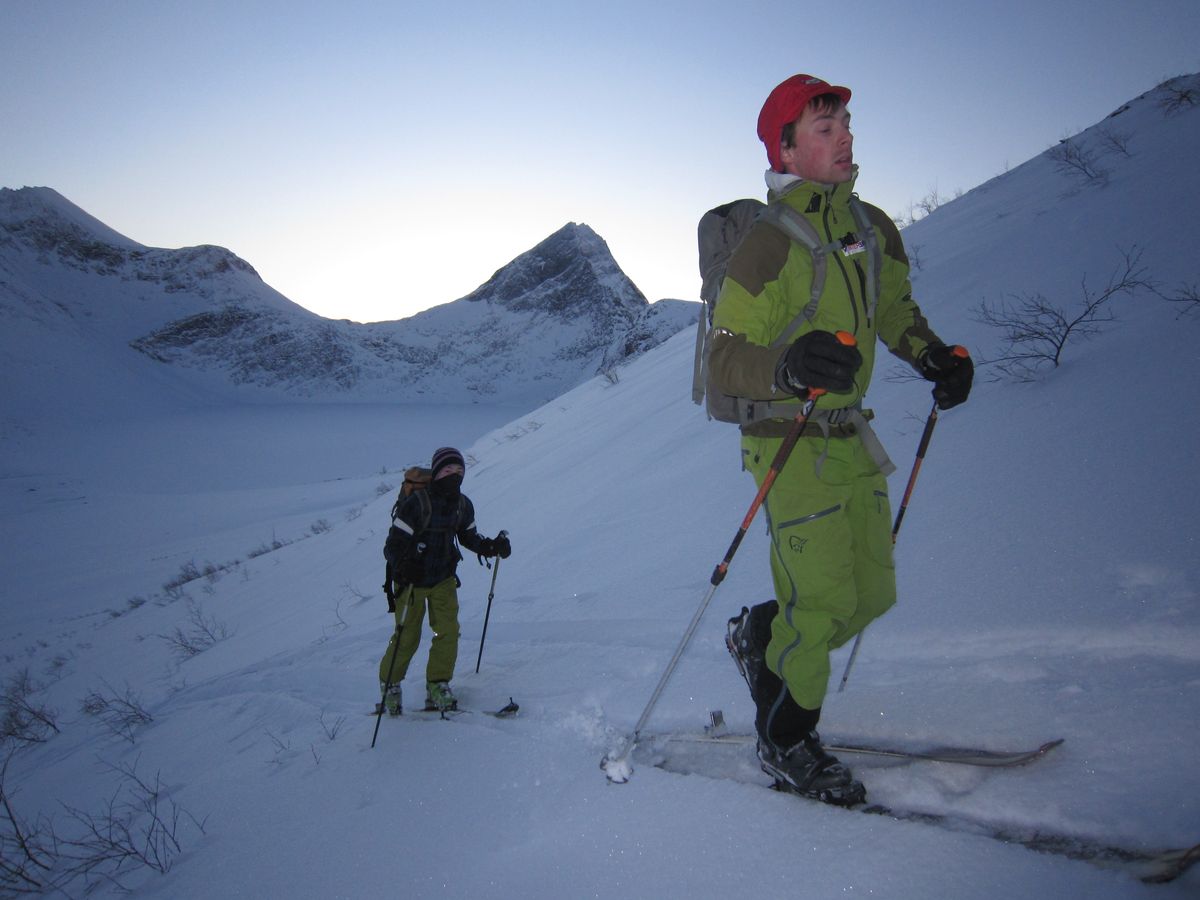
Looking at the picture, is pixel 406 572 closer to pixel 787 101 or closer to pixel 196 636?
pixel 787 101

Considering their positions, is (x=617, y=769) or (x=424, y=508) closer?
(x=617, y=769)

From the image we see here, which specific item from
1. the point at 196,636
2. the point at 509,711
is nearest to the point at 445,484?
the point at 509,711

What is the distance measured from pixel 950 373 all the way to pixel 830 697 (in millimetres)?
1297

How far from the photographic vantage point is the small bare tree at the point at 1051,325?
368 centimetres

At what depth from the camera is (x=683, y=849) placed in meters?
1.65

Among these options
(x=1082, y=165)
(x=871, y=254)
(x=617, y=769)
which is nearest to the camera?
(x=871, y=254)

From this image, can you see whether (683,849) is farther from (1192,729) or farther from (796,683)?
(1192,729)

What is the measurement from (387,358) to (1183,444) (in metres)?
60.8

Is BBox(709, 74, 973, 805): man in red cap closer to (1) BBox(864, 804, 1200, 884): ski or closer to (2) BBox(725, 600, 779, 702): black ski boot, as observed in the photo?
(2) BBox(725, 600, 779, 702): black ski boot

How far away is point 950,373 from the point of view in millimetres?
1974

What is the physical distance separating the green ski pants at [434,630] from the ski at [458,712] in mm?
186

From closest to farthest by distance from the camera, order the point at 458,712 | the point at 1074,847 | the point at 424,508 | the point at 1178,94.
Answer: the point at 1074,847
the point at 458,712
the point at 424,508
the point at 1178,94

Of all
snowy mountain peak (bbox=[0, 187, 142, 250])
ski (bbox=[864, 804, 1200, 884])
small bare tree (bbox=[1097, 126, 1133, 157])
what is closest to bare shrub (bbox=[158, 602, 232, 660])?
ski (bbox=[864, 804, 1200, 884])

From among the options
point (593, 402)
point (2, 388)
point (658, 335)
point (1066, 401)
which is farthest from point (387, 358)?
point (1066, 401)
